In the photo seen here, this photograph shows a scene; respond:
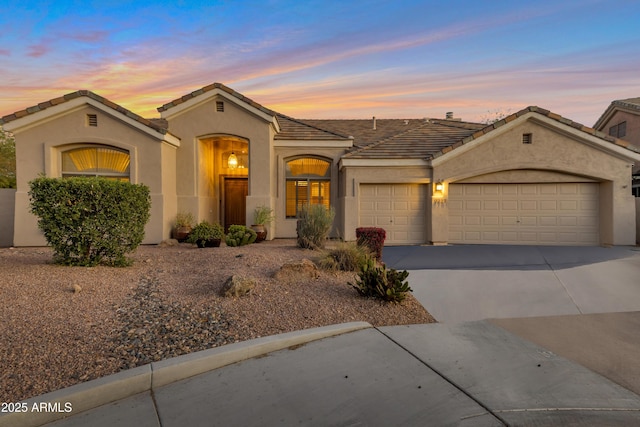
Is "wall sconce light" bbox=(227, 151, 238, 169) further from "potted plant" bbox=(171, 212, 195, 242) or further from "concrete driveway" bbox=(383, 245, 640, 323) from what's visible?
"concrete driveway" bbox=(383, 245, 640, 323)

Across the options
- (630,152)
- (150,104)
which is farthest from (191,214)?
(630,152)

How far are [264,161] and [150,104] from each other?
26.1 ft

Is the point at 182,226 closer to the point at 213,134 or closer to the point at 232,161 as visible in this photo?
the point at 213,134

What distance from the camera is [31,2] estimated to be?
1009 cm

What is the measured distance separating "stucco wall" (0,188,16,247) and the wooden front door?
7946 millimetres

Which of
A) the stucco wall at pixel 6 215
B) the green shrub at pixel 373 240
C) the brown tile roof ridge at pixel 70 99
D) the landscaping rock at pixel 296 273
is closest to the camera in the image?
the landscaping rock at pixel 296 273

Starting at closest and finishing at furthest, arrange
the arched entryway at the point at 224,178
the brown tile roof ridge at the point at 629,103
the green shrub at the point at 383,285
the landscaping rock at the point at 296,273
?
the green shrub at the point at 383,285 → the landscaping rock at the point at 296,273 → the arched entryway at the point at 224,178 → the brown tile roof ridge at the point at 629,103

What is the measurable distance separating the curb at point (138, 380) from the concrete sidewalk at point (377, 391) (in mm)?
19

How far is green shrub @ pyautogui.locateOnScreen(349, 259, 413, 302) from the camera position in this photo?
5.84m

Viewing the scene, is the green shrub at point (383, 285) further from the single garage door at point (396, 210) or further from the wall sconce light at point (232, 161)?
the wall sconce light at point (232, 161)

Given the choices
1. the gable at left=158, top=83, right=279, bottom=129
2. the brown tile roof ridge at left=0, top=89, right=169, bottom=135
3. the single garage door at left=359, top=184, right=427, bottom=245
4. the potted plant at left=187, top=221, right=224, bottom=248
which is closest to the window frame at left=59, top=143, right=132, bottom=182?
the brown tile roof ridge at left=0, top=89, right=169, bottom=135

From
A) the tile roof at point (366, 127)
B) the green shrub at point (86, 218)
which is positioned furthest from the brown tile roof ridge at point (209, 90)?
the green shrub at point (86, 218)

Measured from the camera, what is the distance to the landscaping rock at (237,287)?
233 inches

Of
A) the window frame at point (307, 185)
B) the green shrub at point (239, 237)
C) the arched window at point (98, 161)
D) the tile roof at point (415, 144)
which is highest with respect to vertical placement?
the tile roof at point (415, 144)
